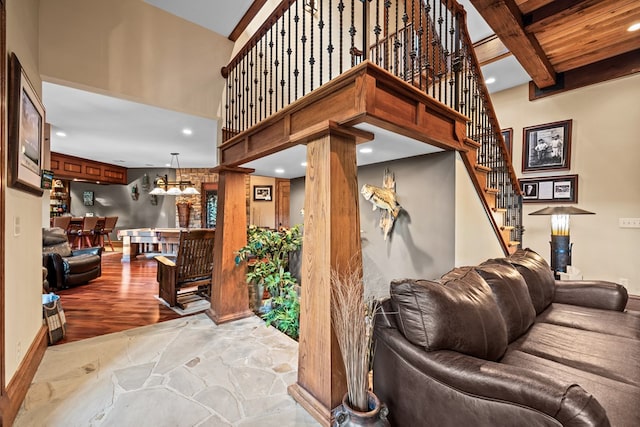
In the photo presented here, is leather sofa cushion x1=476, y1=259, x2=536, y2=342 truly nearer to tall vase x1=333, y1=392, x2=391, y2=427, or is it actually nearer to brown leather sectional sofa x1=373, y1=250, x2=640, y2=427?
brown leather sectional sofa x1=373, y1=250, x2=640, y2=427

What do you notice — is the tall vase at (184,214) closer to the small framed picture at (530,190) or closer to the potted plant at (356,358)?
the potted plant at (356,358)

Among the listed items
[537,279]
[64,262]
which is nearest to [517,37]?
[537,279]

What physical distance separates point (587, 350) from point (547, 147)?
3379 millimetres

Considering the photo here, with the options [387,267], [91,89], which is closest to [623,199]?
[387,267]

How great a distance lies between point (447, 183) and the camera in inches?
94.1

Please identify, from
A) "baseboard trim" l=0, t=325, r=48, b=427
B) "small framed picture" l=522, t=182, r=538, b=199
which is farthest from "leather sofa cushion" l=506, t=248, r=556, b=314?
"baseboard trim" l=0, t=325, r=48, b=427

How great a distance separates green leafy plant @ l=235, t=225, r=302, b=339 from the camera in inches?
109

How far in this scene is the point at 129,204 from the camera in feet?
26.8

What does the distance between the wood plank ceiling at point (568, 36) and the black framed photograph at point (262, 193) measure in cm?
664

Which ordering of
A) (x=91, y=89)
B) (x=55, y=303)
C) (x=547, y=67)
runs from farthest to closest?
(x=547, y=67), (x=91, y=89), (x=55, y=303)

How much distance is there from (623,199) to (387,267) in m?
3.17

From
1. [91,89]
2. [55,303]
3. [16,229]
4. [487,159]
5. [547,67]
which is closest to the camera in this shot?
[16,229]

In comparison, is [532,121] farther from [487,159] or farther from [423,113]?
[423,113]

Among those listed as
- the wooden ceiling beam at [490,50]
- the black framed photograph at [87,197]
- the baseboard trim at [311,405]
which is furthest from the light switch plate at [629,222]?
the black framed photograph at [87,197]
